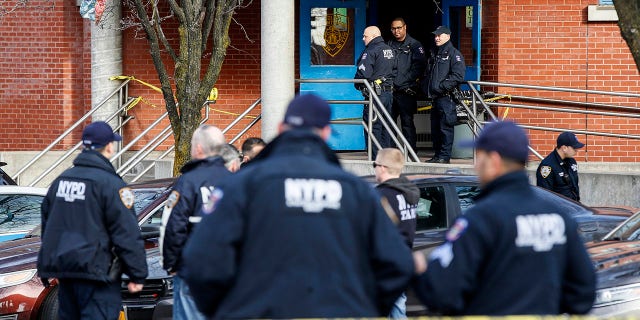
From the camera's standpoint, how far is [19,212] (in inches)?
417

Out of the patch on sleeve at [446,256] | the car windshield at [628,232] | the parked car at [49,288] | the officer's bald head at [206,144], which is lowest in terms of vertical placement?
the parked car at [49,288]

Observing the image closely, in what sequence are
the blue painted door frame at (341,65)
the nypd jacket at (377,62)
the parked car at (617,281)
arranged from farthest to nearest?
the blue painted door frame at (341,65), the nypd jacket at (377,62), the parked car at (617,281)

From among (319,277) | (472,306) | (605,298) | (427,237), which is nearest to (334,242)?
(319,277)

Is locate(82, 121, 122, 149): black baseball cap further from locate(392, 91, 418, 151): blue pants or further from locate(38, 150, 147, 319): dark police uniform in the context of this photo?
locate(392, 91, 418, 151): blue pants

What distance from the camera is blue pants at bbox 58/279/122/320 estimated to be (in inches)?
259

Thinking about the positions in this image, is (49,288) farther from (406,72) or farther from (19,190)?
(406,72)

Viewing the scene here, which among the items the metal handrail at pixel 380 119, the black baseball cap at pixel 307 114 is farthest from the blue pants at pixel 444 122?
the black baseball cap at pixel 307 114

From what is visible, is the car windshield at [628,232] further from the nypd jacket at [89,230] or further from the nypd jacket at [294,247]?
the nypd jacket at [294,247]

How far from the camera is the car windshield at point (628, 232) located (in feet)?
25.2

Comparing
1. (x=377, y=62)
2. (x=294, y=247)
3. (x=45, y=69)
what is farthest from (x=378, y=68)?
(x=294, y=247)

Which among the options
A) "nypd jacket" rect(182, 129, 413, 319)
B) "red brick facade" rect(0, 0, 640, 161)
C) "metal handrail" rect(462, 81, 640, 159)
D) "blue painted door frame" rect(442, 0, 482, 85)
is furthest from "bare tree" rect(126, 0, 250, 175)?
"nypd jacket" rect(182, 129, 413, 319)

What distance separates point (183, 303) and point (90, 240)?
2.50 ft

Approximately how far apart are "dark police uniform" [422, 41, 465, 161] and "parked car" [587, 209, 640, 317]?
6791 millimetres

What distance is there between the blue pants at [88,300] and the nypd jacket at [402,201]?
186 centimetres
